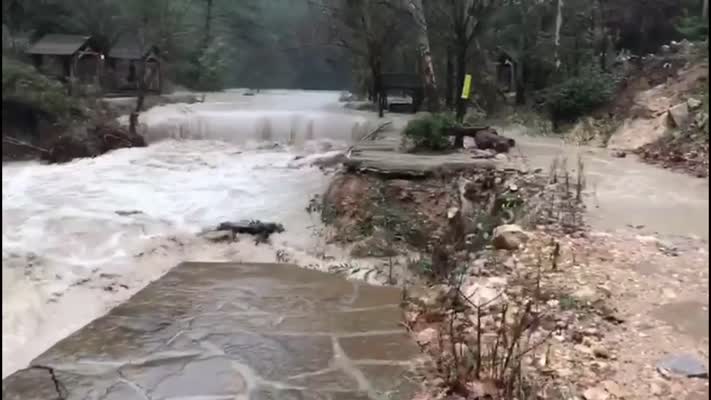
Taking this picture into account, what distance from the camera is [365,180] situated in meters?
4.41

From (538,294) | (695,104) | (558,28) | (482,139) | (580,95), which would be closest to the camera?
(695,104)

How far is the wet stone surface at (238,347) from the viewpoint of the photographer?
2.12 m

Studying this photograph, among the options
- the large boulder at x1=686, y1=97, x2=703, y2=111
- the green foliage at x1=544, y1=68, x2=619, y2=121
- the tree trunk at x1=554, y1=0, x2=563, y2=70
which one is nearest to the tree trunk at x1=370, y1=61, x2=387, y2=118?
the tree trunk at x1=554, y1=0, x2=563, y2=70

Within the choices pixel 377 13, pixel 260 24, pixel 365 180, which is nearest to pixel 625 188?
pixel 365 180

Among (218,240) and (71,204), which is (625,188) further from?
(71,204)

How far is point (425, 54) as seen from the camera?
816 cm

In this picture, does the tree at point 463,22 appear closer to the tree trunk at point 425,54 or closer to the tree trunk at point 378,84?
the tree trunk at point 425,54

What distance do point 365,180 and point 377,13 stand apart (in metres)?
4.80

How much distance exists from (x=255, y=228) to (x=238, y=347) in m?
1.80

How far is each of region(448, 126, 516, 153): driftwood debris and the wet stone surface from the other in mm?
2076

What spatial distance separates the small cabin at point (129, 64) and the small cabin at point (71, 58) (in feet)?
0.52

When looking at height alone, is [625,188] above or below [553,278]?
above

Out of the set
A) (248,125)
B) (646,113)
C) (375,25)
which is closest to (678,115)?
(646,113)

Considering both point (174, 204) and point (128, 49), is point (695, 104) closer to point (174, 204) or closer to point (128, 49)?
point (174, 204)
